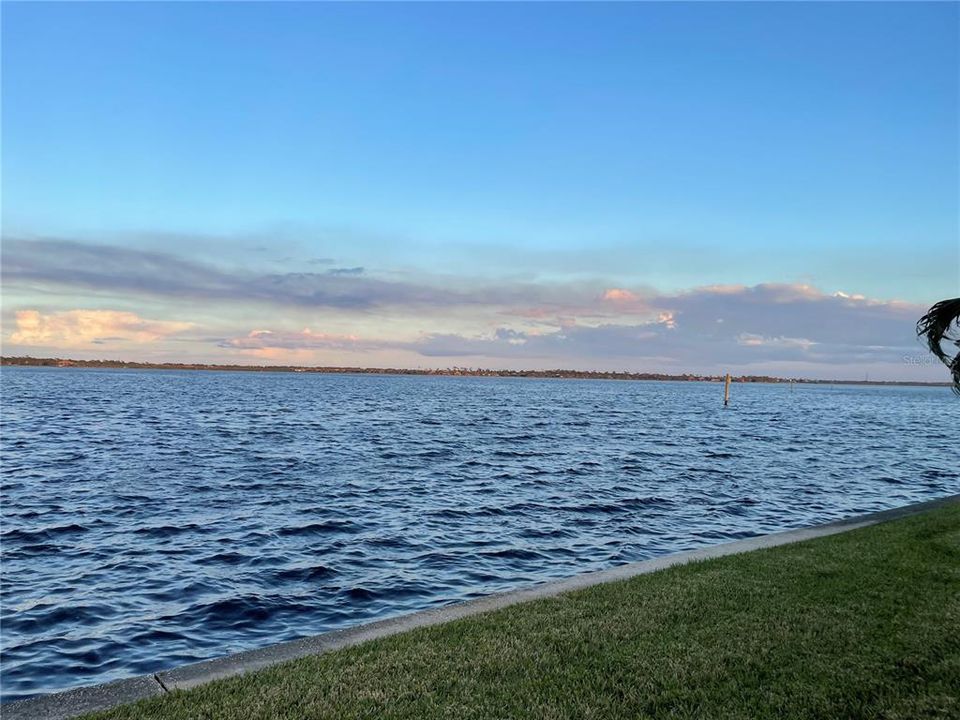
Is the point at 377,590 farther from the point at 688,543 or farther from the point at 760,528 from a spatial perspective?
the point at 760,528

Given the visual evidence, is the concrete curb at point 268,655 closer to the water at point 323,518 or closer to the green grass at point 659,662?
the green grass at point 659,662

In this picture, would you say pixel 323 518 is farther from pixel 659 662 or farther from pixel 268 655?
pixel 659 662

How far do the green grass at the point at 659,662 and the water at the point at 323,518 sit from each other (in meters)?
3.35

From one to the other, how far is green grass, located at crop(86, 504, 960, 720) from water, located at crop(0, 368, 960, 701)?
3.35 meters

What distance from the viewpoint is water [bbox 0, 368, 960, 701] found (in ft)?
32.8

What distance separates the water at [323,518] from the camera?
9.99 meters

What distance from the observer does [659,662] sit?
245 inches

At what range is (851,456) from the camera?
105ft

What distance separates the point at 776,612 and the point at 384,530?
9.43m

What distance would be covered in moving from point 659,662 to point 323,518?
11613 millimetres

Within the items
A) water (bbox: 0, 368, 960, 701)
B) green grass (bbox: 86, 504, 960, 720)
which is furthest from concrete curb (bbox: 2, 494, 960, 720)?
water (bbox: 0, 368, 960, 701)

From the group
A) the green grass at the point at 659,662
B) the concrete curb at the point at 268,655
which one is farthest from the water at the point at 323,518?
the green grass at the point at 659,662

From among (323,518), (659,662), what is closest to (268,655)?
(659,662)

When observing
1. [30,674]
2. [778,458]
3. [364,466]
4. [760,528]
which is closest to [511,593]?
[30,674]
